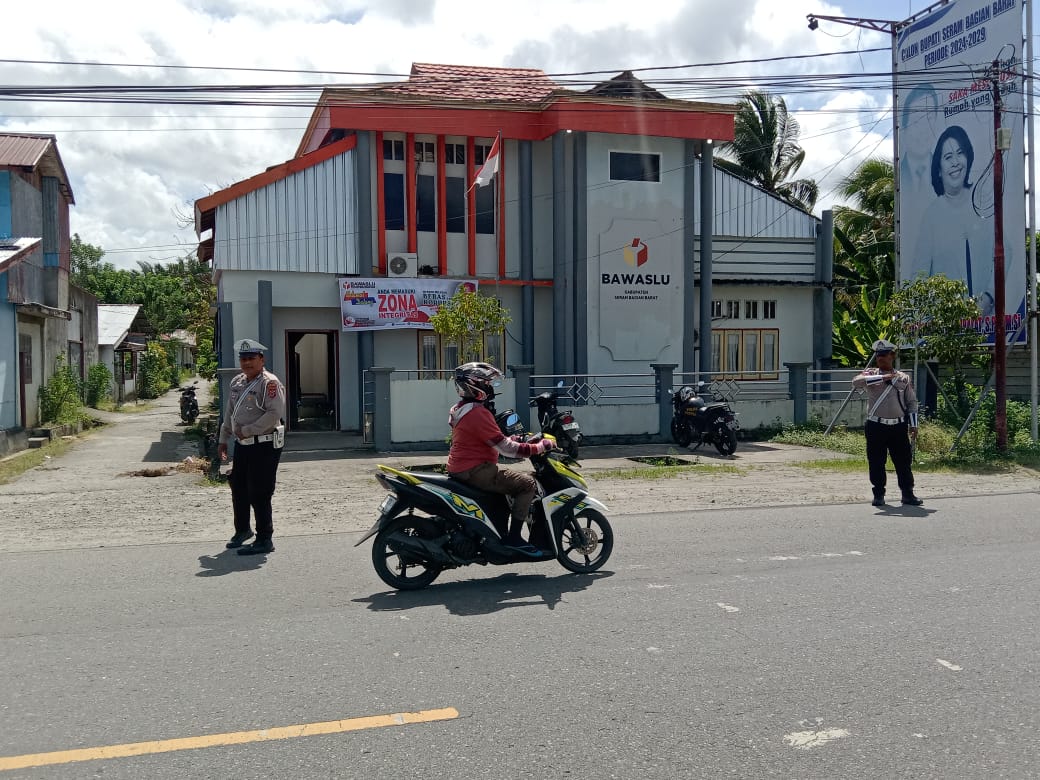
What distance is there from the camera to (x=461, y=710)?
13.8 feet

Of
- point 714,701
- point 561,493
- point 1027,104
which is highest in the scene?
point 1027,104

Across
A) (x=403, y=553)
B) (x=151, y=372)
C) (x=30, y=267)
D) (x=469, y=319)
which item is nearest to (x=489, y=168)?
(x=469, y=319)

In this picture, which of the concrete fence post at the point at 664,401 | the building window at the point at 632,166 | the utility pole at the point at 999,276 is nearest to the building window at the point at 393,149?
the building window at the point at 632,166

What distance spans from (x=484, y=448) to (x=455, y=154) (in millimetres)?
13719

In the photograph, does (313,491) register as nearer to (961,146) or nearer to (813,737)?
(813,737)

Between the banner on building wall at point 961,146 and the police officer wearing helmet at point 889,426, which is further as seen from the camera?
the banner on building wall at point 961,146

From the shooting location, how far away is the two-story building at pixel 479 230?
1769cm

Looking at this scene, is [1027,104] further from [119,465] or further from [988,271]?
[119,465]

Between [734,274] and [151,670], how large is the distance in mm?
18684

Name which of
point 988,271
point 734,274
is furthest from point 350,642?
point 734,274

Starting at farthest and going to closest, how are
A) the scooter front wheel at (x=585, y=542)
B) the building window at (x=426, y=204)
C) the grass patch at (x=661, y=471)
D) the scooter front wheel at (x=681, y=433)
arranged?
the building window at (x=426, y=204) → the scooter front wheel at (x=681, y=433) → the grass patch at (x=661, y=471) → the scooter front wheel at (x=585, y=542)

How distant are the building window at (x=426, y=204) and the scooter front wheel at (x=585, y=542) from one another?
12994 mm

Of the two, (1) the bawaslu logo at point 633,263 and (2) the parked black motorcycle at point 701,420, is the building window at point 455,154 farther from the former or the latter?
(2) the parked black motorcycle at point 701,420

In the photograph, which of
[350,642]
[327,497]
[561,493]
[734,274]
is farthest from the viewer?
[734,274]
